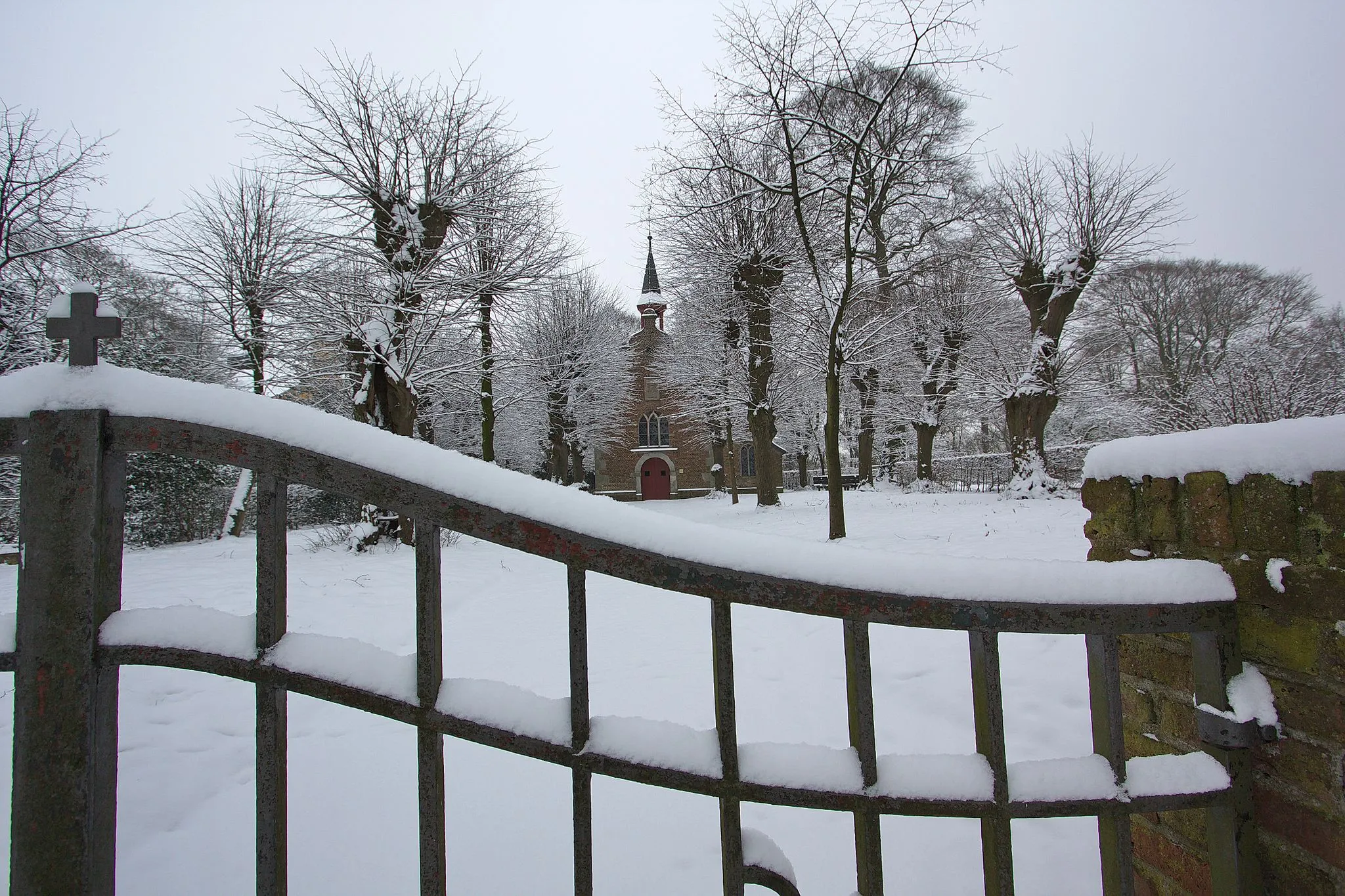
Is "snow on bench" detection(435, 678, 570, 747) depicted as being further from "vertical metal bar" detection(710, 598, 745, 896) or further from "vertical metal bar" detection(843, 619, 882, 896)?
"vertical metal bar" detection(843, 619, 882, 896)

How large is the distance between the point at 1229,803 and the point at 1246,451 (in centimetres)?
78

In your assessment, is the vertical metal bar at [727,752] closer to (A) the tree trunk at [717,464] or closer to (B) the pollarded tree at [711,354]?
(B) the pollarded tree at [711,354]

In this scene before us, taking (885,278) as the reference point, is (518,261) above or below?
above

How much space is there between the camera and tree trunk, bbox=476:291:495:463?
11.7 metres

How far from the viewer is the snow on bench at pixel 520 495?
1043mm

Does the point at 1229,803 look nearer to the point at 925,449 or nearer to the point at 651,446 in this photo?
the point at 925,449

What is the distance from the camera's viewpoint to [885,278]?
1095 centimetres

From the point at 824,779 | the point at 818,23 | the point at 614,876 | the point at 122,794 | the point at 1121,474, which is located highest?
the point at 818,23

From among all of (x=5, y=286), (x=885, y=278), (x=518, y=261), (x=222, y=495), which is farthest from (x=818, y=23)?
(x=222, y=495)

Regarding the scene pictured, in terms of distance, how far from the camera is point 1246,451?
1.36m

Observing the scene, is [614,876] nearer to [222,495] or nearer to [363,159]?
[363,159]

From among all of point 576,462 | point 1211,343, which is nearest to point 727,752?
point 576,462

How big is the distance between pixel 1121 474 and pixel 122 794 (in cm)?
412

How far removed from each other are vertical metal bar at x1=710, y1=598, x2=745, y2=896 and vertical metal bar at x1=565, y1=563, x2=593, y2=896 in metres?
0.24
